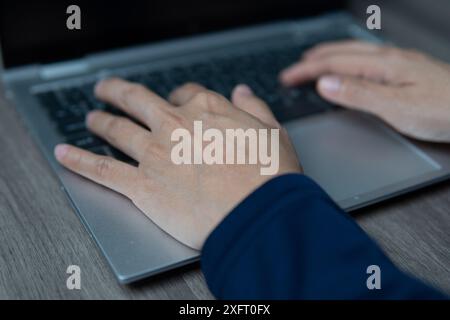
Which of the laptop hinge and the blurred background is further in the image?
the blurred background

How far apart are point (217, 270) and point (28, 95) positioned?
43 centimetres

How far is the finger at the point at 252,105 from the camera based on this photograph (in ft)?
2.37

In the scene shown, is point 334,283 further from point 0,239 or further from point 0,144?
point 0,144

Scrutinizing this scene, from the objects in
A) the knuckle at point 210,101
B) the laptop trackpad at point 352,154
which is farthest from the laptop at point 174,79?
the knuckle at point 210,101

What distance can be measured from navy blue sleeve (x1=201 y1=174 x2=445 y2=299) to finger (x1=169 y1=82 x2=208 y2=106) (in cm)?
24

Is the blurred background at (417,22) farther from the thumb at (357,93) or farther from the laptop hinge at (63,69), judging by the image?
the laptop hinge at (63,69)

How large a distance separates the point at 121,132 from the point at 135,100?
0.18 feet

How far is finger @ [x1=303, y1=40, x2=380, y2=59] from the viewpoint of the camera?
0.91 metres

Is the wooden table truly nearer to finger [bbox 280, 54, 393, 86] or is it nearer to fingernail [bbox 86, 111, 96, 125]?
fingernail [bbox 86, 111, 96, 125]

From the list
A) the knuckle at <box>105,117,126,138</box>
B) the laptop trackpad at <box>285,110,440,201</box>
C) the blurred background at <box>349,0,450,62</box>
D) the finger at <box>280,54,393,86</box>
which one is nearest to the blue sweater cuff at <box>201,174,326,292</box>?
the laptop trackpad at <box>285,110,440,201</box>

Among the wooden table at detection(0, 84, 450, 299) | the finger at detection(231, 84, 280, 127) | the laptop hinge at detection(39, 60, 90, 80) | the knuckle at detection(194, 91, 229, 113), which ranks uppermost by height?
the knuckle at detection(194, 91, 229, 113)

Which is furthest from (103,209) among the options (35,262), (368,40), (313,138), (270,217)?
(368,40)

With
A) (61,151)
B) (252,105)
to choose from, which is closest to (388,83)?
(252,105)

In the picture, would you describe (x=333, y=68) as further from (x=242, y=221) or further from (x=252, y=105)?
(x=242, y=221)
